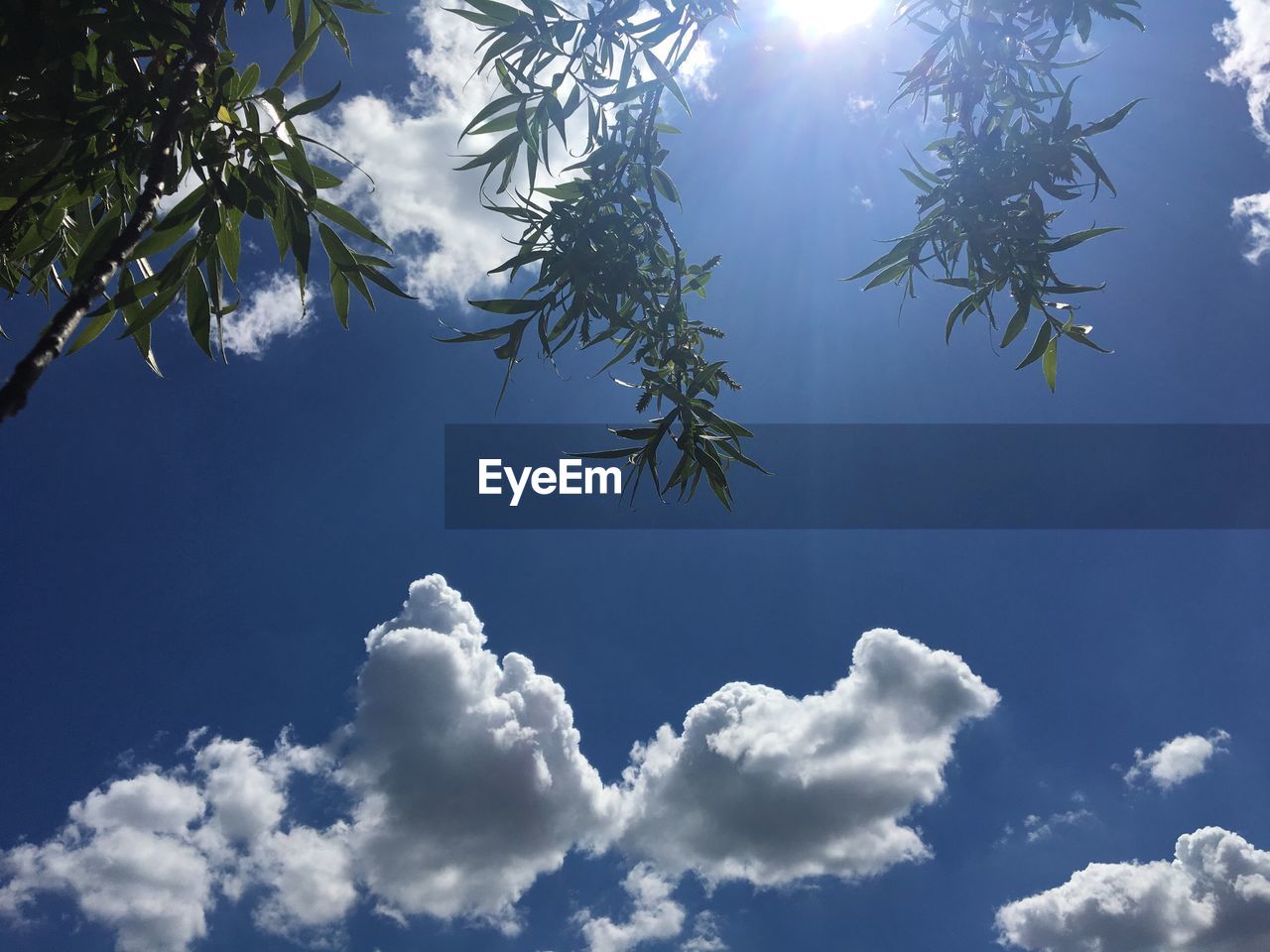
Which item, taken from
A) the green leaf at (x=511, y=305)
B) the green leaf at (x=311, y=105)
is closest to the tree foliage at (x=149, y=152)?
the green leaf at (x=311, y=105)

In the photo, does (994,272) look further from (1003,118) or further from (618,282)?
(618,282)

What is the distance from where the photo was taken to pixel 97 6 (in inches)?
66.6

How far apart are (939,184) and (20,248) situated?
9.39ft

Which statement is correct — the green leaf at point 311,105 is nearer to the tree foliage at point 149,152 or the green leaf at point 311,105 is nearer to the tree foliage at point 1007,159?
the tree foliage at point 149,152

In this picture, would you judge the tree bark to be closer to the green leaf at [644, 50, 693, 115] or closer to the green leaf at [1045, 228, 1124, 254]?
the green leaf at [644, 50, 693, 115]

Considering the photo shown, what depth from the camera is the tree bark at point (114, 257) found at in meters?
0.74

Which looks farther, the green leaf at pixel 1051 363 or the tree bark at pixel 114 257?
the green leaf at pixel 1051 363

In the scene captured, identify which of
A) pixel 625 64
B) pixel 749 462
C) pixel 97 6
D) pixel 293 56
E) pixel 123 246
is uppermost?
pixel 625 64

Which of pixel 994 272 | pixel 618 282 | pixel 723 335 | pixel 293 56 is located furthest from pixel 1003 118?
pixel 293 56

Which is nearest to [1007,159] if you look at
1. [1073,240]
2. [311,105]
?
[1073,240]

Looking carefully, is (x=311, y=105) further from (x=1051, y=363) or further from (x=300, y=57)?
(x=1051, y=363)

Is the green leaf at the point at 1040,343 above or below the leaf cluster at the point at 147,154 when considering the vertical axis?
above

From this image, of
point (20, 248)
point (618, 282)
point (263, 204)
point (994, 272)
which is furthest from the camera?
point (994, 272)

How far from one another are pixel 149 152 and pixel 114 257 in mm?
1062
